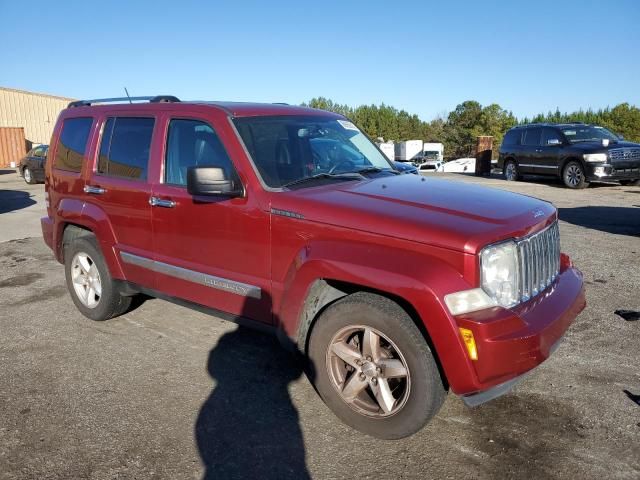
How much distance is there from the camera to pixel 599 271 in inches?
247

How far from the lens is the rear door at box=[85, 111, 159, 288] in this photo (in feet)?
14.0

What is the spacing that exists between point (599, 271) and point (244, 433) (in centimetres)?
501

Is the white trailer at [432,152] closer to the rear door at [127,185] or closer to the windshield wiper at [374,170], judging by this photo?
the windshield wiper at [374,170]

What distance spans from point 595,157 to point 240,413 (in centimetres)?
1376

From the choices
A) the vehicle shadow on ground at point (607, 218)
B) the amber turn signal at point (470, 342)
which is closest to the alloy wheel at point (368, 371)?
the amber turn signal at point (470, 342)

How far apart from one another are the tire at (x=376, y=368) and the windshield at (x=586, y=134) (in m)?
14.1

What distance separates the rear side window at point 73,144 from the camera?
16.1 feet

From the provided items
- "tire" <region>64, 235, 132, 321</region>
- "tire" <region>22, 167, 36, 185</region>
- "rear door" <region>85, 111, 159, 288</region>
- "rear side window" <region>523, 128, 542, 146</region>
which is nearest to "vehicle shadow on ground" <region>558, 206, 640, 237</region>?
"rear side window" <region>523, 128, 542, 146</region>

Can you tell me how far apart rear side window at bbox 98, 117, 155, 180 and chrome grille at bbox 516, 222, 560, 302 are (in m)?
2.95

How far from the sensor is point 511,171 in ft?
57.0


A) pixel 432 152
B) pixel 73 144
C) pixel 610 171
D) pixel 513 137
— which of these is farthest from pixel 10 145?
pixel 432 152

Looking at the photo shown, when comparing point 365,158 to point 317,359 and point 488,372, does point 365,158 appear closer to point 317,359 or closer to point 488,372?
point 317,359

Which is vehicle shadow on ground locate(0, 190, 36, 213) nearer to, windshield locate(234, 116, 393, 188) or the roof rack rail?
the roof rack rail

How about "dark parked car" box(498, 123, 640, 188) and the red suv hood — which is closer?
the red suv hood
